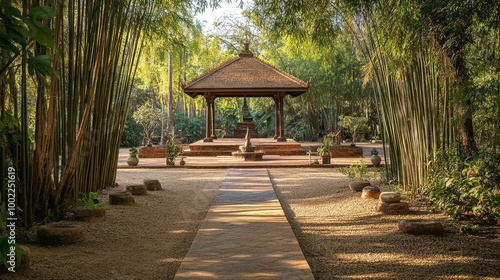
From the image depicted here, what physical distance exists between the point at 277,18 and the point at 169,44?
231 centimetres

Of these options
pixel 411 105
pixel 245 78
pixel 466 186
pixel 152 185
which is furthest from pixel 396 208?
pixel 245 78

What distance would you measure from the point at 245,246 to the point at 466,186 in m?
2.05

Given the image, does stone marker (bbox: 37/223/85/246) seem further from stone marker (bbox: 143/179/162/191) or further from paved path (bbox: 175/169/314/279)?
stone marker (bbox: 143/179/162/191)

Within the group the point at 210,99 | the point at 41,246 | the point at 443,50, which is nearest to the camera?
the point at 41,246

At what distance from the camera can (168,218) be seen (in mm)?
4996

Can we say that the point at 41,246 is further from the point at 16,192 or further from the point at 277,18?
the point at 277,18

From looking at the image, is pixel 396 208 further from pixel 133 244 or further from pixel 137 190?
pixel 137 190

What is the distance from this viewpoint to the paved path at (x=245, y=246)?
116 inches

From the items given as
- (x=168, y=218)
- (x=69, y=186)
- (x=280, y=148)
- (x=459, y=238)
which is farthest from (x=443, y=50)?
(x=280, y=148)

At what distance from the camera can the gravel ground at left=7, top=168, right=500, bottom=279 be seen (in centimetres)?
307

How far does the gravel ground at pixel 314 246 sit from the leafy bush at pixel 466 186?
0.87ft

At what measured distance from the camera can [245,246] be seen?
A: 3596mm

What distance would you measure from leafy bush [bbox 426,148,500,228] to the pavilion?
10.4 m

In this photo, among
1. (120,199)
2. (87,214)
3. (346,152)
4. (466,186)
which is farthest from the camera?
(346,152)
